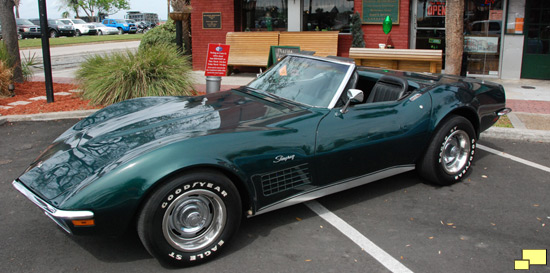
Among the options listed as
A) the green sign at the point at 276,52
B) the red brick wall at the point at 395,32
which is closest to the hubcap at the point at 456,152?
the green sign at the point at 276,52

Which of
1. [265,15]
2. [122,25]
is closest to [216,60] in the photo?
[265,15]

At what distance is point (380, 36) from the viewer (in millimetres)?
12109

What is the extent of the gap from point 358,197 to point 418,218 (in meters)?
0.66

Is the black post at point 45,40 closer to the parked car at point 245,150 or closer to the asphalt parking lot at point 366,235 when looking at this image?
the asphalt parking lot at point 366,235

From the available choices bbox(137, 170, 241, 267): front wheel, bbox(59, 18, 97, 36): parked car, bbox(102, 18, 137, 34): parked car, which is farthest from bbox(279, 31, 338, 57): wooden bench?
bbox(102, 18, 137, 34): parked car

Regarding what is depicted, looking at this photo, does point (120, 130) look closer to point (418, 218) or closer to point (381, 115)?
point (381, 115)

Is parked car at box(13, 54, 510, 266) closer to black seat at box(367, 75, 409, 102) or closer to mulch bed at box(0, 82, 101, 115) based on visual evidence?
black seat at box(367, 75, 409, 102)

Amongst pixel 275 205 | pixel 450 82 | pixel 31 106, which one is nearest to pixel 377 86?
pixel 450 82

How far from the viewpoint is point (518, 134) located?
6941 mm

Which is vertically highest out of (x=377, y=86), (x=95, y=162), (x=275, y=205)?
(x=377, y=86)

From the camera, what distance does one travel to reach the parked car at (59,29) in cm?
3800

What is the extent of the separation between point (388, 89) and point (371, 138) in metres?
0.95

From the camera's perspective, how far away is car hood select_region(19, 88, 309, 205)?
3309 mm

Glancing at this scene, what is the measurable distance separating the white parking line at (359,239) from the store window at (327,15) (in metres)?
9.10
